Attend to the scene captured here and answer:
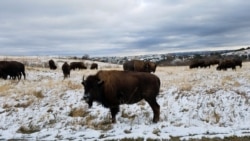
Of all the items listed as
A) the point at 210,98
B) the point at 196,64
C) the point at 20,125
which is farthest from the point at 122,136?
the point at 196,64

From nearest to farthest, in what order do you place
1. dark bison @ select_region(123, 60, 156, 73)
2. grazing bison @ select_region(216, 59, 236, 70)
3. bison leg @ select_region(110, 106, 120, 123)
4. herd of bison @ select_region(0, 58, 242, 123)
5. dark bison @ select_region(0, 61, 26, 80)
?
1. herd of bison @ select_region(0, 58, 242, 123)
2. bison leg @ select_region(110, 106, 120, 123)
3. dark bison @ select_region(0, 61, 26, 80)
4. dark bison @ select_region(123, 60, 156, 73)
5. grazing bison @ select_region(216, 59, 236, 70)

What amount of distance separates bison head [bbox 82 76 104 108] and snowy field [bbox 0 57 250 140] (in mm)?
991

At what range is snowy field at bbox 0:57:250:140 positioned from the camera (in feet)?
36.8

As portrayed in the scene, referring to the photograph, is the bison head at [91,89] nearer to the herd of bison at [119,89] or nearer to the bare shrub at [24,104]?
the herd of bison at [119,89]

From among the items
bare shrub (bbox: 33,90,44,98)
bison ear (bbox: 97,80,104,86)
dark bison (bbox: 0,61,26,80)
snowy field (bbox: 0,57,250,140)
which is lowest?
snowy field (bbox: 0,57,250,140)

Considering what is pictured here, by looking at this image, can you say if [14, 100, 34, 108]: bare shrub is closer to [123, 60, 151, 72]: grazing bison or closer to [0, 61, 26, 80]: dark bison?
[0, 61, 26, 80]: dark bison

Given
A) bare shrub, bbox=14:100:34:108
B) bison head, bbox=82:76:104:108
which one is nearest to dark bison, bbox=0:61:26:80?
bare shrub, bbox=14:100:34:108

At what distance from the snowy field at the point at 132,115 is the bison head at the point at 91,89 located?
0.99 metres

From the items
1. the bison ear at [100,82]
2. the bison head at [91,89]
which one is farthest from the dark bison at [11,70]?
the bison ear at [100,82]

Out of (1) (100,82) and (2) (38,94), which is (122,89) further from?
(2) (38,94)

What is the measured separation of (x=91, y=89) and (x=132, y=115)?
2.24m

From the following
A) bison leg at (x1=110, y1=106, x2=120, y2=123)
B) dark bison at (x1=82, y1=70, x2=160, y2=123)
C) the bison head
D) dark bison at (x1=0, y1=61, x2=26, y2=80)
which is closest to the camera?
the bison head

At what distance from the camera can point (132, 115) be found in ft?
44.6

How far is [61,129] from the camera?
12352 millimetres
